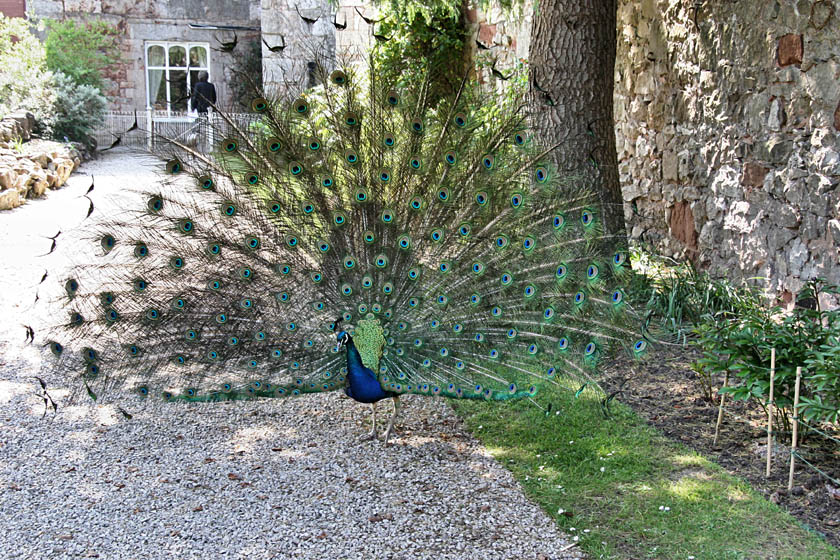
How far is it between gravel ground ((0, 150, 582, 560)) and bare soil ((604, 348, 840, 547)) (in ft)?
3.66

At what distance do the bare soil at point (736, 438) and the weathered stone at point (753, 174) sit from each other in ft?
4.72

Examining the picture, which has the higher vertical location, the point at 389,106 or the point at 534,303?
the point at 389,106

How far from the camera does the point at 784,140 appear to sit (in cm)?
566

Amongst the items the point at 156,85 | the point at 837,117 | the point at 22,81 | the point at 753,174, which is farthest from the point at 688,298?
the point at 156,85


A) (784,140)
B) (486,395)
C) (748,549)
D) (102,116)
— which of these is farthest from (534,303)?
(102,116)

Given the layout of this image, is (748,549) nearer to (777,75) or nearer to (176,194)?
(176,194)

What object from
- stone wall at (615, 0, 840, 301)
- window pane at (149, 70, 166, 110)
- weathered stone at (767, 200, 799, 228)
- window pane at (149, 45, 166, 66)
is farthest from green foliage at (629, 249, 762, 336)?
window pane at (149, 45, 166, 66)

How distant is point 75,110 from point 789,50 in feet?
49.1

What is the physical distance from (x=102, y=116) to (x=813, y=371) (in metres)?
17.4

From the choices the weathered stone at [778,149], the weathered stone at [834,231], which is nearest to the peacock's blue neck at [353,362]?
the weathered stone at [834,231]

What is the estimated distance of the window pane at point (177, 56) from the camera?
2181 centimetres

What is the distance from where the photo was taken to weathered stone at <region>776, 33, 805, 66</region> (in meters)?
5.43

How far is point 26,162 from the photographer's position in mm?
12758

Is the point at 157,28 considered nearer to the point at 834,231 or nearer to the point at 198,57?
the point at 198,57
